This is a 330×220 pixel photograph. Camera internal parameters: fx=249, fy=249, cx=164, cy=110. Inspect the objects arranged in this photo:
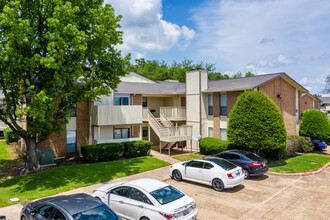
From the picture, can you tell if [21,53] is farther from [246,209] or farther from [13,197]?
[246,209]

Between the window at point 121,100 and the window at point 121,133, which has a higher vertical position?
the window at point 121,100

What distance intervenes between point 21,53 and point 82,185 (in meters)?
8.05

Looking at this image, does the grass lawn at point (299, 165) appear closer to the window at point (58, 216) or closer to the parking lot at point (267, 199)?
the parking lot at point (267, 199)

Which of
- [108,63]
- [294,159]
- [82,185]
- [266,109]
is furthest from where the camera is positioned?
[294,159]

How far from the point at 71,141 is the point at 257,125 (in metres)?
14.6

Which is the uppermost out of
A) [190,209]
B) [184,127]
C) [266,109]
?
[266,109]

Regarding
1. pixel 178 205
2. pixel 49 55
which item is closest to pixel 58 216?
pixel 178 205

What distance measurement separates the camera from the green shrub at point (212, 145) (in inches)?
816

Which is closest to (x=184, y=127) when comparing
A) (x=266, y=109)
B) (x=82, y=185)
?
(x=266, y=109)

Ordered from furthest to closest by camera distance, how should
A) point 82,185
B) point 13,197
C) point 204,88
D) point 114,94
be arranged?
1. point 204,88
2. point 114,94
3. point 82,185
4. point 13,197

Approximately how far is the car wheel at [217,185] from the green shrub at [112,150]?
30.8 ft

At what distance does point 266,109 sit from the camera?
59.4 ft

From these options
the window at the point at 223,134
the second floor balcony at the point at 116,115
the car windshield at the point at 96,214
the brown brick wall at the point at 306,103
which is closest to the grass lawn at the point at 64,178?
the second floor balcony at the point at 116,115

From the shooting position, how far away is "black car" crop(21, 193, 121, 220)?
676 centimetres
